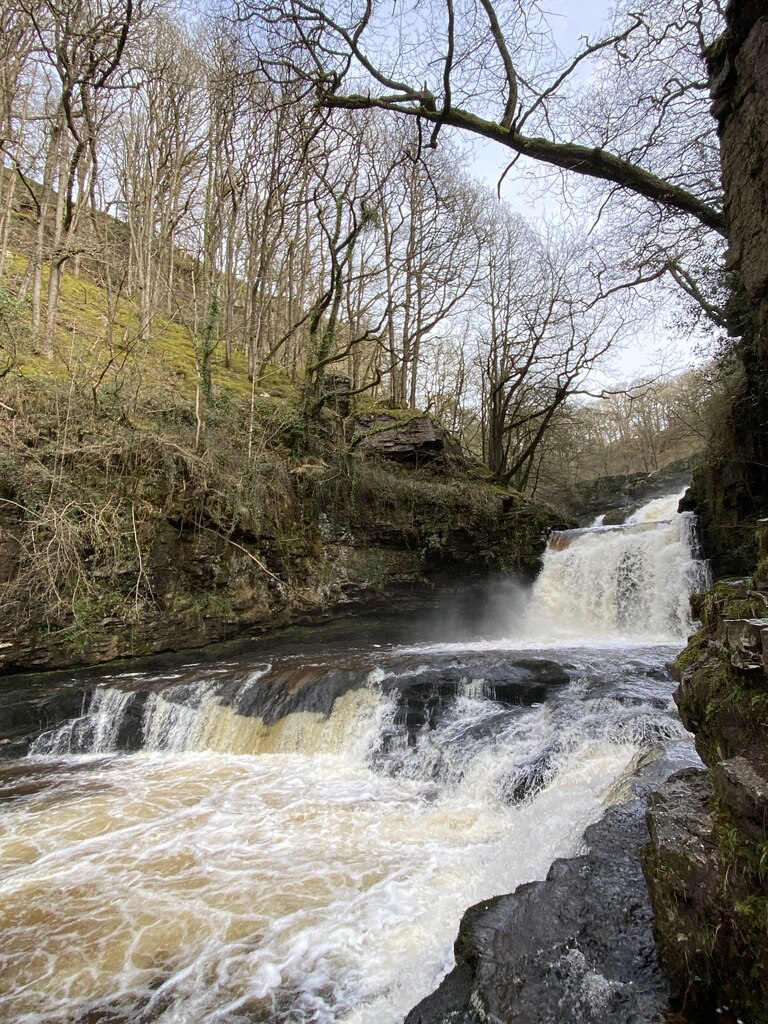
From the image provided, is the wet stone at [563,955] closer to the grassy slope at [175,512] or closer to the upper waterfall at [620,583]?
the grassy slope at [175,512]

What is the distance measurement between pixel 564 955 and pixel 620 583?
9.80 metres

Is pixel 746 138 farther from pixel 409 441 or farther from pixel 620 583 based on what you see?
pixel 409 441

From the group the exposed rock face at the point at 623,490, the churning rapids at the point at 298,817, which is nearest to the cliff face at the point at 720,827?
the churning rapids at the point at 298,817

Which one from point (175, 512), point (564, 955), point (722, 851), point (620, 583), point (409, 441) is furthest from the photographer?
point (409, 441)

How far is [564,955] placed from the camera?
2623 mm

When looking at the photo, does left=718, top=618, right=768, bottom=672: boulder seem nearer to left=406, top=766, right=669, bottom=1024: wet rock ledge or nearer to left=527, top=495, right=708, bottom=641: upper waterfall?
left=406, top=766, right=669, bottom=1024: wet rock ledge

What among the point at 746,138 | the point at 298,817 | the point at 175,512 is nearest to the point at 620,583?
the point at 746,138

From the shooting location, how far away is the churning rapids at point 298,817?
3.19m

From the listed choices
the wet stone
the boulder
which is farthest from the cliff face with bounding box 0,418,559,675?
the boulder

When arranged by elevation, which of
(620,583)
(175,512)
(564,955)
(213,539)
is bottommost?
(564,955)

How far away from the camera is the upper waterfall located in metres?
10.6

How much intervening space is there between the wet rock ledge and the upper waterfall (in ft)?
26.3

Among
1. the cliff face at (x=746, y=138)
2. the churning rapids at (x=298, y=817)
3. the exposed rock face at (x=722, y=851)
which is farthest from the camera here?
the cliff face at (x=746, y=138)

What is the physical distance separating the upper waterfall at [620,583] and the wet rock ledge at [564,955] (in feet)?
26.3
